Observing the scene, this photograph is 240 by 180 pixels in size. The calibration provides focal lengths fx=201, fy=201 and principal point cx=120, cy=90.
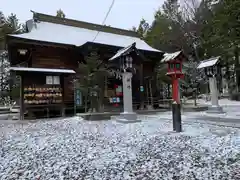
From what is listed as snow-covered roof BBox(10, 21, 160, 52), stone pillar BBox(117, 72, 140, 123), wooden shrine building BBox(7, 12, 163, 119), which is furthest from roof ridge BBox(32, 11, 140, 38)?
stone pillar BBox(117, 72, 140, 123)

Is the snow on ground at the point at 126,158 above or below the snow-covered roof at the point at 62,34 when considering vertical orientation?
below

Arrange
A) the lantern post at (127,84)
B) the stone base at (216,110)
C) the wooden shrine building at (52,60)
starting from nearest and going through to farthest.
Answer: the lantern post at (127,84), the stone base at (216,110), the wooden shrine building at (52,60)

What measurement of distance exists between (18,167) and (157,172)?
203cm

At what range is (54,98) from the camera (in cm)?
1023

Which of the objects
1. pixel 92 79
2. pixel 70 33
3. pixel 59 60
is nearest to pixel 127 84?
pixel 92 79

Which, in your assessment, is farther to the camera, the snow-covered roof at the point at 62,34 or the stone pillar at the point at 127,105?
the snow-covered roof at the point at 62,34

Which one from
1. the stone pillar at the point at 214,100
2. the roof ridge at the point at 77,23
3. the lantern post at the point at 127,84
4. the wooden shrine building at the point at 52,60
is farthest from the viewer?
the roof ridge at the point at 77,23

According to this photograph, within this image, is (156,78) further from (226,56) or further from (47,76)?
(226,56)

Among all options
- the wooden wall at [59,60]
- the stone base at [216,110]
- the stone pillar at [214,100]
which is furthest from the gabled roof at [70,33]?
the stone base at [216,110]

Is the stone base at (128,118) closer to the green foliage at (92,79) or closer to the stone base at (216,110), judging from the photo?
→ the green foliage at (92,79)

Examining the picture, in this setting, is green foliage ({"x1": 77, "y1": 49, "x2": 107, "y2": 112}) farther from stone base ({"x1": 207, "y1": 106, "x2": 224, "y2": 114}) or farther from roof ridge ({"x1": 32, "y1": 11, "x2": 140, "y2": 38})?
roof ridge ({"x1": 32, "y1": 11, "x2": 140, "y2": 38})

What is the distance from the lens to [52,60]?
11242 millimetres

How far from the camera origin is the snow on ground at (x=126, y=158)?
8.64 feet

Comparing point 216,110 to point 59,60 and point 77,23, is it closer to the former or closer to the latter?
point 59,60
